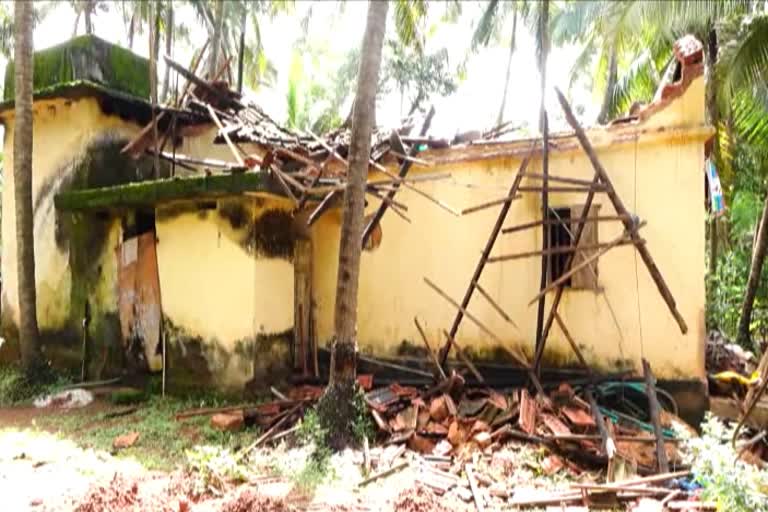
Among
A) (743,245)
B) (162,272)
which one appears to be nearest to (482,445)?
(162,272)

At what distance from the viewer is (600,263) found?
6887mm

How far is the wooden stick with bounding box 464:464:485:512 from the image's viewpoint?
4.43m

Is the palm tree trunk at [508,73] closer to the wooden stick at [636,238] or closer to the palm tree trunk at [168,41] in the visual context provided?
the palm tree trunk at [168,41]

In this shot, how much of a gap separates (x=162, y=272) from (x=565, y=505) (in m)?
6.33

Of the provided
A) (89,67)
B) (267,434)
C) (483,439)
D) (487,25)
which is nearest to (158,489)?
(267,434)

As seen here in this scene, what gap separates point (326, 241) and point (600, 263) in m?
3.97

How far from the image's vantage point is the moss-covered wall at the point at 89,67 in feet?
30.4

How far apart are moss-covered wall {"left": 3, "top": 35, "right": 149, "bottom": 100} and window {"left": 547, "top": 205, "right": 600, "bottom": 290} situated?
751 centimetres

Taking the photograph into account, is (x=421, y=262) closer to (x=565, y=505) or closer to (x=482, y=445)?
(x=482, y=445)

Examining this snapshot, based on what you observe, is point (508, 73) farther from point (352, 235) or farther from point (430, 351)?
point (352, 235)

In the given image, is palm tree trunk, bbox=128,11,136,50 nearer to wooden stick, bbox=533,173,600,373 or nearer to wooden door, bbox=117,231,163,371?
wooden door, bbox=117,231,163,371

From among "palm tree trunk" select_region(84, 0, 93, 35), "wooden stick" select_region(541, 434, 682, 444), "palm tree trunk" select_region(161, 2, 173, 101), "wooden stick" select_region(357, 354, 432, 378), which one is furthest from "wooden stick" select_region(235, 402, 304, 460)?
"palm tree trunk" select_region(84, 0, 93, 35)

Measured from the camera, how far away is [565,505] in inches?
175

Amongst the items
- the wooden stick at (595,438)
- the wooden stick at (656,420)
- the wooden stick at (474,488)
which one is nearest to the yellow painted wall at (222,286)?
the wooden stick at (474,488)
